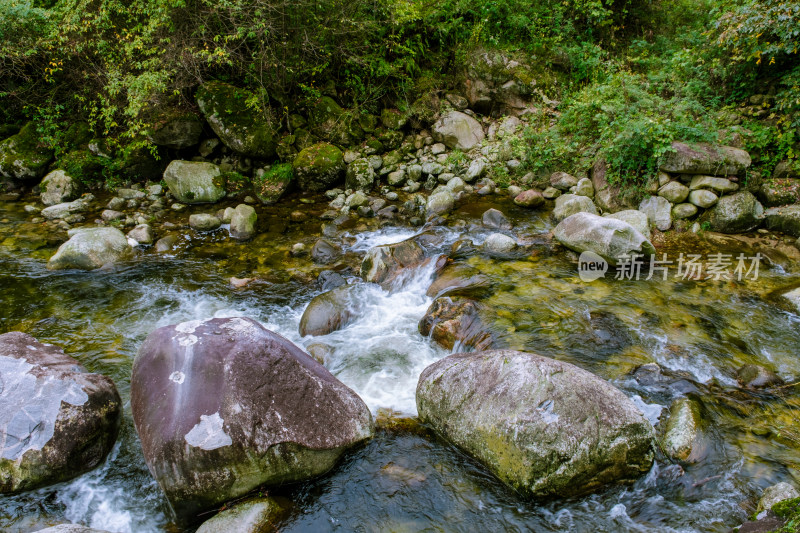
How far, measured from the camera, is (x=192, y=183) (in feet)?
32.3

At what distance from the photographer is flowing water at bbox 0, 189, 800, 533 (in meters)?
3.44

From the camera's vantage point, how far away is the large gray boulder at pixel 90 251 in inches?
287

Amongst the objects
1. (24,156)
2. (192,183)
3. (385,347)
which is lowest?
(385,347)

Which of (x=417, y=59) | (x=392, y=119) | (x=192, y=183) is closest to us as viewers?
(x=192, y=183)

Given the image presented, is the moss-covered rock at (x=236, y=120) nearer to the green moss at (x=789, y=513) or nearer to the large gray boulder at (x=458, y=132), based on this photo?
the large gray boulder at (x=458, y=132)

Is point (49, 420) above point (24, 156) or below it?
below

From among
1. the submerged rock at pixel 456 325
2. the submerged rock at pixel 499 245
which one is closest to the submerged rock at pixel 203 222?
the submerged rock at pixel 456 325

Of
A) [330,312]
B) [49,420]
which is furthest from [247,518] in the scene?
[330,312]

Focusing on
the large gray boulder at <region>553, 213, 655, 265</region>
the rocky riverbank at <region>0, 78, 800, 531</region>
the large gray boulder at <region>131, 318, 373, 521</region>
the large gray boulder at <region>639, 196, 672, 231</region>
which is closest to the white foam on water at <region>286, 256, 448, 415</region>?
the rocky riverbank at <region>0, 78, 800, 531</region>

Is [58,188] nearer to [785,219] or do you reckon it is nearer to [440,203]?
[440,203]

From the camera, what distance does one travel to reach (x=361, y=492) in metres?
3.63

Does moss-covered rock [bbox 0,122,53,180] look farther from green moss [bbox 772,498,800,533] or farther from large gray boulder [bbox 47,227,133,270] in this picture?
green moss [bbox 772,498,800,533]

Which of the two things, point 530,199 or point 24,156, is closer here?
point 530,199

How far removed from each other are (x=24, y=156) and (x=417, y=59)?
1044 cm
